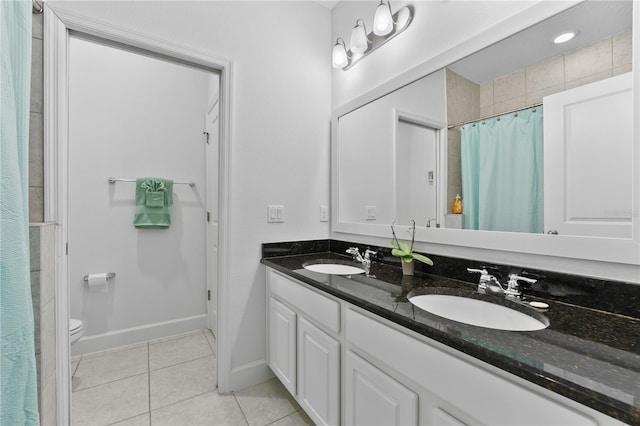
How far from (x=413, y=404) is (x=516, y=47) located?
138cm

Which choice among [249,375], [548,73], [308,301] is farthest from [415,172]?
[249,375]

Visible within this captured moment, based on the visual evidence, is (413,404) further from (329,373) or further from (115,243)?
(115,243)

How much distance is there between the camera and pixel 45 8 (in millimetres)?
1266

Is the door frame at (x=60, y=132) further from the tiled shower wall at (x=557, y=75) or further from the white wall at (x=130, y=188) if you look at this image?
the tiled shower wall at (x=557, y=75)

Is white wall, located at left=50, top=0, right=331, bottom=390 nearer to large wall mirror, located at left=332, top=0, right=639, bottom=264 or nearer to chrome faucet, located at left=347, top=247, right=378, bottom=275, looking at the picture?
chrome faucet, located at left=347, top=247, right=378, bottom=275

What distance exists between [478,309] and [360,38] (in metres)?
1.68

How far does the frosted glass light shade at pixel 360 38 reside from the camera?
178cm

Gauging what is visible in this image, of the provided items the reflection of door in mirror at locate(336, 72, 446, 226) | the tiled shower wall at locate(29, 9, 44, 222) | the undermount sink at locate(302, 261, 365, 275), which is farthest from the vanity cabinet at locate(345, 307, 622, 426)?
the tiled shower wall at locate(29, 9, 44, 222)

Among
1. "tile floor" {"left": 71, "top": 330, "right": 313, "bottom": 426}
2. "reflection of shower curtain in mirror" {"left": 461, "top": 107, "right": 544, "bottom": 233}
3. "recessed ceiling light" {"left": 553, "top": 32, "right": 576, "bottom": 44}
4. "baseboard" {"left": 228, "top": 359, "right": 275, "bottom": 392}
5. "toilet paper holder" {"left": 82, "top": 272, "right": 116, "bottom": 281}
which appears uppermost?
"recessed ceiling light" {"left": 553, "top": 32, "right": 576, "bottom": 44}

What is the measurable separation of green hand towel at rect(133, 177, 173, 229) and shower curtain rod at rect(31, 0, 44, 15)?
135cm

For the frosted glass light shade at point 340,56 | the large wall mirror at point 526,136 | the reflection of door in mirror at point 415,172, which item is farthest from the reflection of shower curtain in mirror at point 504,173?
the frosted glass light shade at point 340,56

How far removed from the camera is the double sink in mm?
929

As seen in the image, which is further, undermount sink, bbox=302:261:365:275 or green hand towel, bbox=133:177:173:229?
green hand towel, bbox=133:177:173:229

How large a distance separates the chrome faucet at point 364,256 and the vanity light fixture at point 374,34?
1.28 meters
